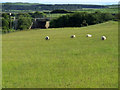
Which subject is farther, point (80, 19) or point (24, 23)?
point (24, 23)

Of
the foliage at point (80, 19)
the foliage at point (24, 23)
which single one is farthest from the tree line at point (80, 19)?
the foliage at point (24, 23)

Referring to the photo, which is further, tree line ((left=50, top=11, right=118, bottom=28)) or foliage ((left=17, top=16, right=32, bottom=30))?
foliage ((left=17, top=16, right=32, bottom=30))

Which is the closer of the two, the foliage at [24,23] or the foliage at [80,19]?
the foliage at [80,19]

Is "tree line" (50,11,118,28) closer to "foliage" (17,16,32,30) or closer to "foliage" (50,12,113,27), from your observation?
"foliage" (50,12,113,27)

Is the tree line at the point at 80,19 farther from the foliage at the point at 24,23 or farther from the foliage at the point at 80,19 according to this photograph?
the foliage at the point at 24,23

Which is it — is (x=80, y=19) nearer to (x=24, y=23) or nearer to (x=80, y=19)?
(x=80, y=19)

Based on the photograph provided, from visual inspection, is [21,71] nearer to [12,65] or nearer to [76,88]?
[12,65]

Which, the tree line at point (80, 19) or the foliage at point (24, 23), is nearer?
the tree line at point (80, 19)

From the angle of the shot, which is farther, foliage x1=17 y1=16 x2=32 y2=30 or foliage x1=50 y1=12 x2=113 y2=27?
foliage x1=17 y1=16 x2=32 y2=30

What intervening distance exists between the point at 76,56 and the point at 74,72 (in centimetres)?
383

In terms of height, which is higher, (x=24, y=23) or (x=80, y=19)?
(x=80, y=19)

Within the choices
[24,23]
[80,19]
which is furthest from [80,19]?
[24,23]

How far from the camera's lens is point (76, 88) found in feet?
26.5

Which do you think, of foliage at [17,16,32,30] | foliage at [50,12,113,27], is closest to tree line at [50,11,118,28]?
foliage at [50,12,113,27]
